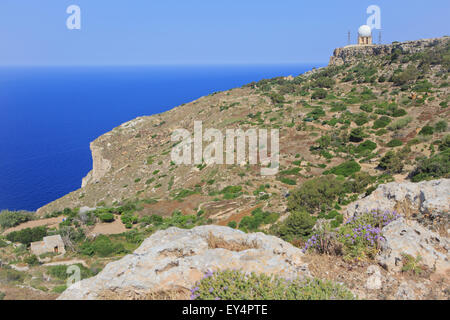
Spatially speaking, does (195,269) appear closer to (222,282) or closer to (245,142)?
(222,282)

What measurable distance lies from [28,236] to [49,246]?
2704mm

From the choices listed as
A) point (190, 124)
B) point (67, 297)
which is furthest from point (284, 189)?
point (190, 124)

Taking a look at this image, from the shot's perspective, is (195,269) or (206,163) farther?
(206,163)

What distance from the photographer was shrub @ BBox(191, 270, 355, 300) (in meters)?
4.92

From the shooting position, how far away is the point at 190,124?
47.2 meters

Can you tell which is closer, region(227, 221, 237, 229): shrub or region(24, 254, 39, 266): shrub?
region(24, 254, 39, 266): shrub

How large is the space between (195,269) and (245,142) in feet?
86.4

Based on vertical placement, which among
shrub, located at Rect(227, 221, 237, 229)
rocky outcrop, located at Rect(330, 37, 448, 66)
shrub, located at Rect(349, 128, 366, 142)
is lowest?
shrub, located at Rect(227, 221, 237, 229)

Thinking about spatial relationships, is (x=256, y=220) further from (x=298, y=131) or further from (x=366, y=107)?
(x=366, y=107)

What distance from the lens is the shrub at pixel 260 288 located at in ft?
16.1

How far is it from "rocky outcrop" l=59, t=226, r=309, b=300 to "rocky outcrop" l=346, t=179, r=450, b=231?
403 centimetres

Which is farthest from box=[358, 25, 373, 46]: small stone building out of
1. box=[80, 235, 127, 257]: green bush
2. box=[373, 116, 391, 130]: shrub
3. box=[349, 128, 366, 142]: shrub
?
box=[80, 235, 127, 257]: green bush

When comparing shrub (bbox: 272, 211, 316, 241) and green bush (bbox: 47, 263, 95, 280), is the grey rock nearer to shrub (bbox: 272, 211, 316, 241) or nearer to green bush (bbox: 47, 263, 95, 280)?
shrub (bbox: 272, 211, 316, 241)

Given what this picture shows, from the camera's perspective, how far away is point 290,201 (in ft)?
57.8
